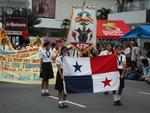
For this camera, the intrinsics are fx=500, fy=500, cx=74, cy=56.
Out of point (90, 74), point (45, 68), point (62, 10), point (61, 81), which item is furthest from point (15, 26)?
point (62, 10)

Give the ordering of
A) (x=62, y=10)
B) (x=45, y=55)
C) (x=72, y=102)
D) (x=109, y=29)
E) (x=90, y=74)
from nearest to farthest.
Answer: (x=90, y=74) → (x=72, y=102) → (x=45, y=55) → (x=109, y=29) → (x=62, y=10)

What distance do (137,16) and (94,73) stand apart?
97.7 feet

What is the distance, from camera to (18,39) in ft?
111

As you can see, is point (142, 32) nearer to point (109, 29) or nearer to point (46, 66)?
point (46, 66)

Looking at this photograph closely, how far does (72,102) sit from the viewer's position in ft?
47.5

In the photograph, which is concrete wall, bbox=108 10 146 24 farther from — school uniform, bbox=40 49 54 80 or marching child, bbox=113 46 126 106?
marching child, bbox=113 46 126 106

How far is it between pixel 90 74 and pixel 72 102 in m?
1.36

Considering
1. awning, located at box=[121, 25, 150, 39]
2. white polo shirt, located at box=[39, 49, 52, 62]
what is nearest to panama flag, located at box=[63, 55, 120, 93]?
white polo shirt, located at box=[39, 49, 52, 62]

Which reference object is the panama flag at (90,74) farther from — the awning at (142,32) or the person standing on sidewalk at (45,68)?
the awning at (142,32)

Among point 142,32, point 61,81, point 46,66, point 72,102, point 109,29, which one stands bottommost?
point 72,102

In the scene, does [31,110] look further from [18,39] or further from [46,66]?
[18,39]

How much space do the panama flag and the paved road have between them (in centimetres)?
53

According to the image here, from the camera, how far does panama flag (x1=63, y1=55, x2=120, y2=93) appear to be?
13.2 meters

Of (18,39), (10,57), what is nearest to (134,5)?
(18,39)
